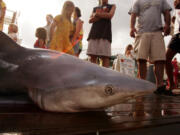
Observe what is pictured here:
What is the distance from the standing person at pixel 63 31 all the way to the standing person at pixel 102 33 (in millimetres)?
425

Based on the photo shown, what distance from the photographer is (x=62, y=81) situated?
920 mm

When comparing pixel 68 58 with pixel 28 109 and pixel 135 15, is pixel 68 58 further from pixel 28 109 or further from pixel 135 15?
pixel 135 15

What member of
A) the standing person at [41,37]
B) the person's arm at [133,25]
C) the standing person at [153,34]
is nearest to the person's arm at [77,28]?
the standing person at [41,37]

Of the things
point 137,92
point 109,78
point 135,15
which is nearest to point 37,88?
point 109,78

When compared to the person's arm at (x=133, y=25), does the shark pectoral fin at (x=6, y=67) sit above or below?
below

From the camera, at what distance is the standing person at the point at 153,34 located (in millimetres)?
Result: 3134

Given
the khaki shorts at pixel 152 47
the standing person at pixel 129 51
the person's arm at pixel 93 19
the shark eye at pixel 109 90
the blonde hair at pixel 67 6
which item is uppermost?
the blonde hair at pixel 67 6

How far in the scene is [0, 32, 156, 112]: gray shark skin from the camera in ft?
2.82

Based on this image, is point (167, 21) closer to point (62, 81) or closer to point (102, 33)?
point (102, 33)

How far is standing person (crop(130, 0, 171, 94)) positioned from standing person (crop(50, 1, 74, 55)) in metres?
1.25

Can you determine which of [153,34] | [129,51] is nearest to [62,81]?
[153,34]

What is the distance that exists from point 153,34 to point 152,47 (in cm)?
22

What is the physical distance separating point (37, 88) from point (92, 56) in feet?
8.36

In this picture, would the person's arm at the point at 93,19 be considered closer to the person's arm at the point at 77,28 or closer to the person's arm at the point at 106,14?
the person's arm at the point at 106,14
